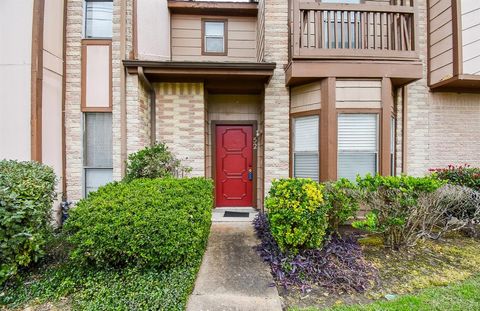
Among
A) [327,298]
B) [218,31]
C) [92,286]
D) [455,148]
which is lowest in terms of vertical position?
[327,298]

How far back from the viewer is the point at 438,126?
5.36 meters

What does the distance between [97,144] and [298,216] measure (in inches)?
173

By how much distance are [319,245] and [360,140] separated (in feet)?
7.78

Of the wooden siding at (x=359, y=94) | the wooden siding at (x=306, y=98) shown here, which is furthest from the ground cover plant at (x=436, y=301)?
the wooden siding at (x=306, y=98)

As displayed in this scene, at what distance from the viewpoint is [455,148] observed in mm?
5391

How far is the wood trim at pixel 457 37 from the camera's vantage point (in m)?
4.75

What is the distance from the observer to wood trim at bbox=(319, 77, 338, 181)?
436 cm

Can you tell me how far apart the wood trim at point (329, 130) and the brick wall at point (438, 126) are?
2.27 meters

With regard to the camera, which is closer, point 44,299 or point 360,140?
point 44,299

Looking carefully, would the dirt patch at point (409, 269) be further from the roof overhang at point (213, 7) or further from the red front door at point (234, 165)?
the roof overhang at point (213, 7)

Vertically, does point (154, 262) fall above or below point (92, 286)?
above

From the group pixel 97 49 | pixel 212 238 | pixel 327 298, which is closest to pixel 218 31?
pixel 97 49

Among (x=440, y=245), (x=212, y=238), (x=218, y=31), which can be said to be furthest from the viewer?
(x=218, y=31)

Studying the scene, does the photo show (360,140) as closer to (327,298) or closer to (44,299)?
(327,298)
